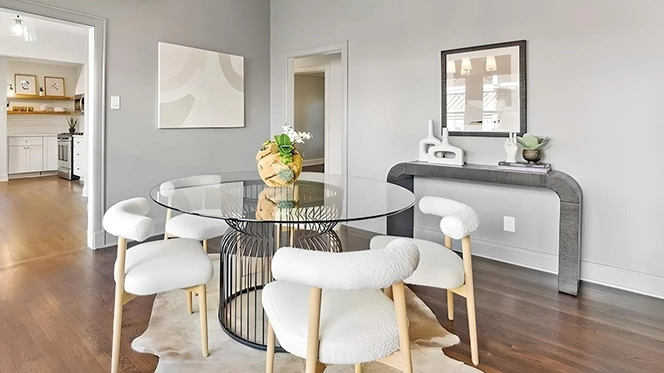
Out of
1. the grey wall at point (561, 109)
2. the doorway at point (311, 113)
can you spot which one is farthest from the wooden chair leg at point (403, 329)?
the doorway at point (311, 113)

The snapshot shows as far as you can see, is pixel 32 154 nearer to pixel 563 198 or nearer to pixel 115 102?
pixel 115 102

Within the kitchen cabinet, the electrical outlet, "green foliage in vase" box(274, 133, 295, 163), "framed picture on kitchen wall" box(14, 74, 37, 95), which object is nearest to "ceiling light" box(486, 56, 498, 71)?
the electrical outlet

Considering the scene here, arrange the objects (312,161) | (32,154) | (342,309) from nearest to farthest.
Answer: (342,309) < (32,154) < (312,161)

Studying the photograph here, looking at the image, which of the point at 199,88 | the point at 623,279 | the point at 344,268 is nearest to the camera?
the point at 344,268

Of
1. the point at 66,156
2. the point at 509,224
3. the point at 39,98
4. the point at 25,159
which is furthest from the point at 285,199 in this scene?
the point at 39,98

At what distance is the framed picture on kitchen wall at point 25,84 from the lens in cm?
834

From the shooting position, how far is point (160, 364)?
1.88 meters

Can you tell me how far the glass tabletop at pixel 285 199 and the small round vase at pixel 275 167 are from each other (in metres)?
0.05

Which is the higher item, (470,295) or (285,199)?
(285,199)

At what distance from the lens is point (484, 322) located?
2.35 metres

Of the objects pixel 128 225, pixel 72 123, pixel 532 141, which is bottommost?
pixel 128 225

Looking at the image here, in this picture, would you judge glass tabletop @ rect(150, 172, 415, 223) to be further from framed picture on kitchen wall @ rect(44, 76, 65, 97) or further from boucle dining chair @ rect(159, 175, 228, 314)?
framed picture on kitchen wall @ rect(44, 76, 65, 97)

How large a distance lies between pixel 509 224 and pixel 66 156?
8308 millimetres

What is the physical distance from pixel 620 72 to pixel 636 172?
68cm
